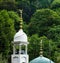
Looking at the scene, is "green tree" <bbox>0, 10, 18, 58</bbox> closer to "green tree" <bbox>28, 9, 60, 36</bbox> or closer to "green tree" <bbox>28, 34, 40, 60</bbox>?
"green tree" <bbox>28, 34, 40, 60</bbox>

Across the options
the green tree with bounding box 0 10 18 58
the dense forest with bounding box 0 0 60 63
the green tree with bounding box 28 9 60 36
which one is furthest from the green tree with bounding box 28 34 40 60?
the green tree with bounding box 28 9 60 36

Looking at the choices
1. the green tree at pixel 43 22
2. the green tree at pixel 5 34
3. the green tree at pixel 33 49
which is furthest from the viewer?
the green tree at pixel 43 22

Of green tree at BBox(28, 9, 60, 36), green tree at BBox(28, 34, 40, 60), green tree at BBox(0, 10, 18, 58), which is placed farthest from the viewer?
green tree at BBox(28, 9, 60, 36)

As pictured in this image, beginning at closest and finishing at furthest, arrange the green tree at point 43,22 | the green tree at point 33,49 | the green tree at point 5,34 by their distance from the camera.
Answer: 1. the green tree at point 5,34
2. the green tree at point 33,49
3. the green tree at point 43,22

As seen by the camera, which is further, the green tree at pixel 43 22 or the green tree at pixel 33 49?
the green tree at pixel 43 22

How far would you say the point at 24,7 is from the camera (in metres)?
93.0

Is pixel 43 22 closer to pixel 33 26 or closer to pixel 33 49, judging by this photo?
pixel 33 26

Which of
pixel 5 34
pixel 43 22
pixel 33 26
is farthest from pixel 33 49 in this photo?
pixel 43 22

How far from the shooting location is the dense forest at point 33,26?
6062 centimetres

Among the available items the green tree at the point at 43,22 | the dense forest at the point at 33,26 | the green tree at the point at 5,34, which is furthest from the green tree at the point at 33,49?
the green tree at the point at 43,22

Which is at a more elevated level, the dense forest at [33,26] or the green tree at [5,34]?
the green tree at [5,34]

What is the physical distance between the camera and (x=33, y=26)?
79.6m

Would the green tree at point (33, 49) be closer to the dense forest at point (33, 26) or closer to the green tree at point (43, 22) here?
the dense forest at point (33, 26)

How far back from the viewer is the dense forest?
199ft
